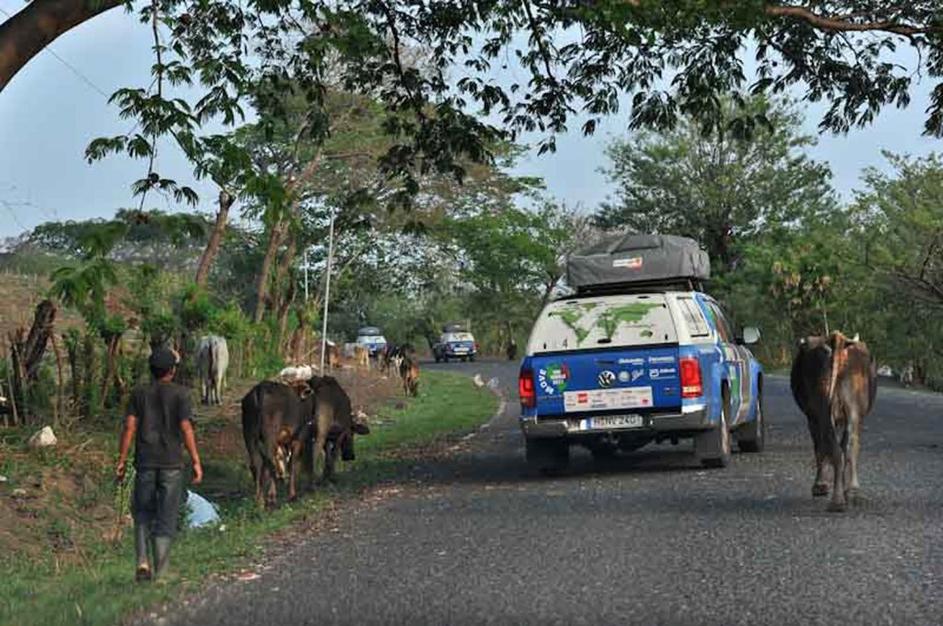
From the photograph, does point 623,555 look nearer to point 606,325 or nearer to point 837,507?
point 837,507

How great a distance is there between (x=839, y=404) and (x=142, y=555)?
577 centimetres

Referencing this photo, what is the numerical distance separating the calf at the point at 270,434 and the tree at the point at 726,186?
49734 mm

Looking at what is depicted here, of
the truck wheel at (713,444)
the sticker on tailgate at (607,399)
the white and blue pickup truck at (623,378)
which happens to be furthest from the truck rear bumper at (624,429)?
the truck wheel at (713,444)

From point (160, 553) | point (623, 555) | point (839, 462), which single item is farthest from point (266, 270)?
point (623, 555)

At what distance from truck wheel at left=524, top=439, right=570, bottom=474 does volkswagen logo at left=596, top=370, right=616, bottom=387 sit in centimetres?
93

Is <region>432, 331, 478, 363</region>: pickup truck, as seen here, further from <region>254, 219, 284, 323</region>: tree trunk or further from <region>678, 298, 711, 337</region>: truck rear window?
<region>678, 298, 711, 337</region>: truck rear window

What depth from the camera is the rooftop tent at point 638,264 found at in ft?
62.3

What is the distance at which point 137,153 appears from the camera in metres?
11.3

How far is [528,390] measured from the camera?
1405 cm

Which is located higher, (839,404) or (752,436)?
(839,404)

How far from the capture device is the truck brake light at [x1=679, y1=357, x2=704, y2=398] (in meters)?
13.6

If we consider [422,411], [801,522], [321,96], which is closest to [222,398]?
[422,411]

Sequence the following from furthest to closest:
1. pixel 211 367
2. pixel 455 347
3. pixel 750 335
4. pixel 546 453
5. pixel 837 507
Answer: pixel 455 347 → pixel 211 367 → pixel 750 335 → pixel 546 453 → pixel 837 507

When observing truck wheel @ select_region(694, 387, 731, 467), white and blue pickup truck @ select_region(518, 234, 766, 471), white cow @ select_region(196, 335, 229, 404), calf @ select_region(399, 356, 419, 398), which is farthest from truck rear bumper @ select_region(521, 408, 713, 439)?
calf @ select_region(399, 356, 419, 398)
